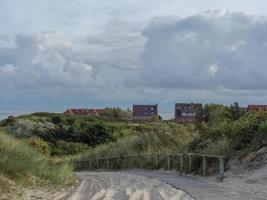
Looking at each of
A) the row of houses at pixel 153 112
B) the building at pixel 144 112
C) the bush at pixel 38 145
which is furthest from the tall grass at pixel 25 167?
the building at pixel 144 112

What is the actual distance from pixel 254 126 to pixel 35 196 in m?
13.2

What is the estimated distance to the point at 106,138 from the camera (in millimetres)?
68000

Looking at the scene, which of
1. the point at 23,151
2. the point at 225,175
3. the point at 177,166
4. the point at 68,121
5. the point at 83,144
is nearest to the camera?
the point at 23,151

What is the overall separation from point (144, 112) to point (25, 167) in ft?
317

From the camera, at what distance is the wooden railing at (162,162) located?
76.7 ft

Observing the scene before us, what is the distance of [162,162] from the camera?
31562mm

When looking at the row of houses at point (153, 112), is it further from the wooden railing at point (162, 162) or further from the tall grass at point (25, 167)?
the tall grass at point (25, 167)

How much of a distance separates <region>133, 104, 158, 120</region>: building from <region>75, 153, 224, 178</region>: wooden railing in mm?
62498

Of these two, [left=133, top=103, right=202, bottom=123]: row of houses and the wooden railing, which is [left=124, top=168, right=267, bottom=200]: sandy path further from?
[left=133, top=103, right=202, bottom=123]: row of houses

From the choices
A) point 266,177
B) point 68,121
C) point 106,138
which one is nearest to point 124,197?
point 266,177

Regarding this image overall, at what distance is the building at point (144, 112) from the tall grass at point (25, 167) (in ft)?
291

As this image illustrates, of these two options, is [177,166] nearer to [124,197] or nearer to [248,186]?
[248,186]

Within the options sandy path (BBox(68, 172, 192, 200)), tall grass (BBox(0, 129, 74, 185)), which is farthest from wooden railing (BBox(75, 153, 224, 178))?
tall grass (BBox(0, 129, 74, 185))

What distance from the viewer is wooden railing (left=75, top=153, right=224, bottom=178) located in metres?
23.4
